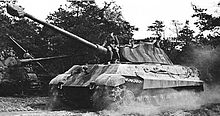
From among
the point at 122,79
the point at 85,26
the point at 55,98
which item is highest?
the point at 85,26

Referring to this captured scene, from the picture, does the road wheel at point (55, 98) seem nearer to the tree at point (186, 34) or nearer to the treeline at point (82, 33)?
the treeline at point (82, 33)

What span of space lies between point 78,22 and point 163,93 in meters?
23.0

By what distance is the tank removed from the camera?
11078mm

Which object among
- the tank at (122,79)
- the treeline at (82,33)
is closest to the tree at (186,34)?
the treeline at (82,33)

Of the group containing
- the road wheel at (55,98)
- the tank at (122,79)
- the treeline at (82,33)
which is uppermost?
the treeline at (82,33)

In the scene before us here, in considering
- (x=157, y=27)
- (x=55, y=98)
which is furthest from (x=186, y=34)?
(x=55, y=98)

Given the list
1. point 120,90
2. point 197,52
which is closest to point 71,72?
point 120,90

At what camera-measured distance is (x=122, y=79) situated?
1111 cm

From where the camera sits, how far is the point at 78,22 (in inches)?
1382

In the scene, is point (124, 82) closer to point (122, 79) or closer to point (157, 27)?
point (122, 79)

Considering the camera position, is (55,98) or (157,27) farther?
(157,27)

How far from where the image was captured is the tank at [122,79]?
11.1 m

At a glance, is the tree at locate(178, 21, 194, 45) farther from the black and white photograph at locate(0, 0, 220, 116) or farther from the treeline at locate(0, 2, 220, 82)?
the black and white photograph at locate(0, 0, 220, 116)

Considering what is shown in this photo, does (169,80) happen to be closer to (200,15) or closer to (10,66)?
(10,66)
